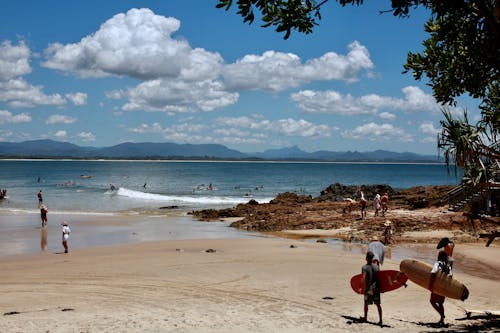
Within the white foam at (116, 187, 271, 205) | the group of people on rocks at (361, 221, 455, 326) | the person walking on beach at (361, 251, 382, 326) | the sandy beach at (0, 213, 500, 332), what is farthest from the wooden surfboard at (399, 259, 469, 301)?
the white foam at (116, 187, 271, 205)

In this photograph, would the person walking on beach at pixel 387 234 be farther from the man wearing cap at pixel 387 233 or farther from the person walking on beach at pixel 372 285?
the person walking on beach at pixel 372 285

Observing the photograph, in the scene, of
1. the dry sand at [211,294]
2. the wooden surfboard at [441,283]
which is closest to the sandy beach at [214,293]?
the dry sand at [211,294]

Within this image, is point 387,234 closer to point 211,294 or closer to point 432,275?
point 211,294

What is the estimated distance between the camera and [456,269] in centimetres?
1802

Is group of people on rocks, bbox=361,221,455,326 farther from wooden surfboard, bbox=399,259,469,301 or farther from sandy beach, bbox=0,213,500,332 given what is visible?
sandy beach, bbox=0,213,500,332

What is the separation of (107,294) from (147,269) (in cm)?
360

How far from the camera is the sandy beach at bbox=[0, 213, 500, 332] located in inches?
426

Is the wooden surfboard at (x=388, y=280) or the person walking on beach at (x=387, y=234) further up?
the wooden surfboard at (x=388, y=280)

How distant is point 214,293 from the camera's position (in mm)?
13789

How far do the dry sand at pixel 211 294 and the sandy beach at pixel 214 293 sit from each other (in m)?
0.02

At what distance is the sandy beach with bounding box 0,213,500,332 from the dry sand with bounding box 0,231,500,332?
1.0 inches

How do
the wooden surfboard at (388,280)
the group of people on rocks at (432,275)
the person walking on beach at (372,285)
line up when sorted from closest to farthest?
the group of people on rocks at (432,275)
the person walking on beach at (372,285)
the wooden surfboard at (388,280)

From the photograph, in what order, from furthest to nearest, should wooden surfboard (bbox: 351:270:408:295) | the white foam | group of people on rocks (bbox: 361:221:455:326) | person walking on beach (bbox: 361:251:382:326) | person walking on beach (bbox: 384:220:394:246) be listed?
the white foam
person walking on beach (bbox: 384:220:394:246)
wooden surfboard (bbox: 351:270:408:295)
person walking on beach (bbox: 361:251:382:326)
group of people on rocks (bbox: 361:221:455:326)

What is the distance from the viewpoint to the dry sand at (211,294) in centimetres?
1081
